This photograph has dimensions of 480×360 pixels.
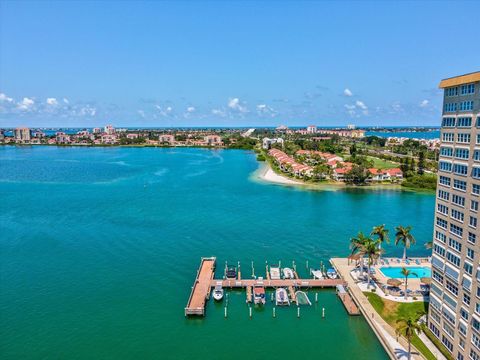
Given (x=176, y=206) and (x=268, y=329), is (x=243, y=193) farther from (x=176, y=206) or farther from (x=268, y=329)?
(x=268, y=329)

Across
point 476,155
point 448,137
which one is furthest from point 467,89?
point 476,155

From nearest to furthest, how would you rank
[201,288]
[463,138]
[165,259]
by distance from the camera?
1. [463,138]
2. [201,288]
3. [165,259]

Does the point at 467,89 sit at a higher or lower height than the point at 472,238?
higher

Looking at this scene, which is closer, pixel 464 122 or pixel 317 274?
pixel 464 122

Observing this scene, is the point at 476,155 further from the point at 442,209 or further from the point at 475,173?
the point at 442,209

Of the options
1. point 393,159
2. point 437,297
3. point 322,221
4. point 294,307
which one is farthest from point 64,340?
point 393,159

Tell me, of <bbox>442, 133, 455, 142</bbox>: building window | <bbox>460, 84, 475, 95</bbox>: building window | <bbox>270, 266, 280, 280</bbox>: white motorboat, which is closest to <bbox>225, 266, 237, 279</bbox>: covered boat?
<bbox>270, 266, 280, 280</bbox>: white motorboat

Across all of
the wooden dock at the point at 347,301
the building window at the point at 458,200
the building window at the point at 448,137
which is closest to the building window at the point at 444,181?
the building window at the point at 458,200

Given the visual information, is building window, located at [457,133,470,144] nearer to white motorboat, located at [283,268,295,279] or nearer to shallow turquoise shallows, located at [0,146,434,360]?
shallow turquoise shallows, located at [0,146,434,360]
